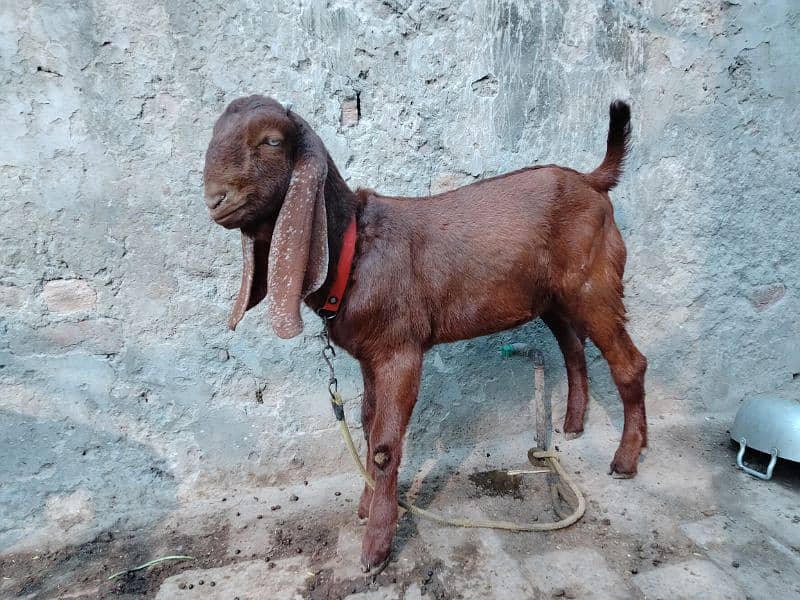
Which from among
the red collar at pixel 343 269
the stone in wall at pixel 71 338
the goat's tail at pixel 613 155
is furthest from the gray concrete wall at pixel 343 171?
the red collar at pixel 343 269

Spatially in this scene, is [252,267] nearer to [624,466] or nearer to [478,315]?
[478,315]

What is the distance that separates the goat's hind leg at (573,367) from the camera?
8.05 ft

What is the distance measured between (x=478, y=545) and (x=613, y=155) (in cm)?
182

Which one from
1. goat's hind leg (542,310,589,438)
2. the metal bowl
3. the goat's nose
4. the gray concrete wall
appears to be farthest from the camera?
goat's hind leg (542,310,589,438)

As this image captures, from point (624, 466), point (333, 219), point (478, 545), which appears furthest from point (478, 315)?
point (624, 466)

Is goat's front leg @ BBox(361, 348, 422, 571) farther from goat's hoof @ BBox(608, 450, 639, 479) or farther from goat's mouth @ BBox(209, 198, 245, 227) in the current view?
goat's hoof @ BBox(608, 450, 639, 479)

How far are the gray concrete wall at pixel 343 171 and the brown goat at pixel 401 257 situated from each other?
1.74 ft

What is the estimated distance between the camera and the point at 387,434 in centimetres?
166

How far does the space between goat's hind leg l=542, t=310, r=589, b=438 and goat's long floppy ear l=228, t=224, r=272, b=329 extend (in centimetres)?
152

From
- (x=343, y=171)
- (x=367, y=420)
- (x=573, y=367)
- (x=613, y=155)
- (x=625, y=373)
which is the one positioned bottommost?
(x=367, y=420)

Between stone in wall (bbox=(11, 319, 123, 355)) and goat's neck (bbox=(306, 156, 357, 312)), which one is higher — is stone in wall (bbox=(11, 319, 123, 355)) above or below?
below

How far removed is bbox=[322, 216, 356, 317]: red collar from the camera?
1567mm

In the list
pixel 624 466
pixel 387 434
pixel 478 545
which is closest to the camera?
pixel 387 434

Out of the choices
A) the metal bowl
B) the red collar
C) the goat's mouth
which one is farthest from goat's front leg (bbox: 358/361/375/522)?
the metal bowl
